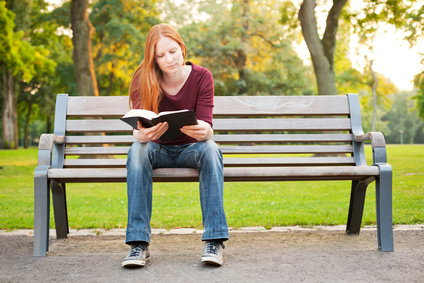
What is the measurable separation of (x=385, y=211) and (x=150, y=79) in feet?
5.87

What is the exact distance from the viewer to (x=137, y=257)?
2588mm

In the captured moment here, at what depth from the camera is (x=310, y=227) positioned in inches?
150

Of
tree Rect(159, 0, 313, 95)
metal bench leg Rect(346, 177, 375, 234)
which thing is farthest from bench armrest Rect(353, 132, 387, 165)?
tree Rect(159, 0, 313, 95)

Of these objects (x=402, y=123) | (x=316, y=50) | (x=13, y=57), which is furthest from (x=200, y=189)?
(x=402, y=123)

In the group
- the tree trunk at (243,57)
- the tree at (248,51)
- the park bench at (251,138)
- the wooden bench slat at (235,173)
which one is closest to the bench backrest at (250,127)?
the park bench at (251,138)

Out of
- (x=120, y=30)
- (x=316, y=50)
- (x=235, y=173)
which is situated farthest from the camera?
(x=120, y=30)

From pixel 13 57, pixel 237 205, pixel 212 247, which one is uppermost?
pixel 13 57

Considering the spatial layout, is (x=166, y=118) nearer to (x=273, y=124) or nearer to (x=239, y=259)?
(x=239, y=259)

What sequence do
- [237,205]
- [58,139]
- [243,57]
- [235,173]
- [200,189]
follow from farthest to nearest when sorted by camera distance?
[243,57]
[237,205]
[58,139]
[235,173]
[200,189]

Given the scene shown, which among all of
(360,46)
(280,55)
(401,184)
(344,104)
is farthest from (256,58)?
(344,104)

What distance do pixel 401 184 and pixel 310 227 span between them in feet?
13.8

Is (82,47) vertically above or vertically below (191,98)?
above

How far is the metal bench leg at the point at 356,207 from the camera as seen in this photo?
3.43 m

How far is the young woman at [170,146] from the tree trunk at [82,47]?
10151mm
